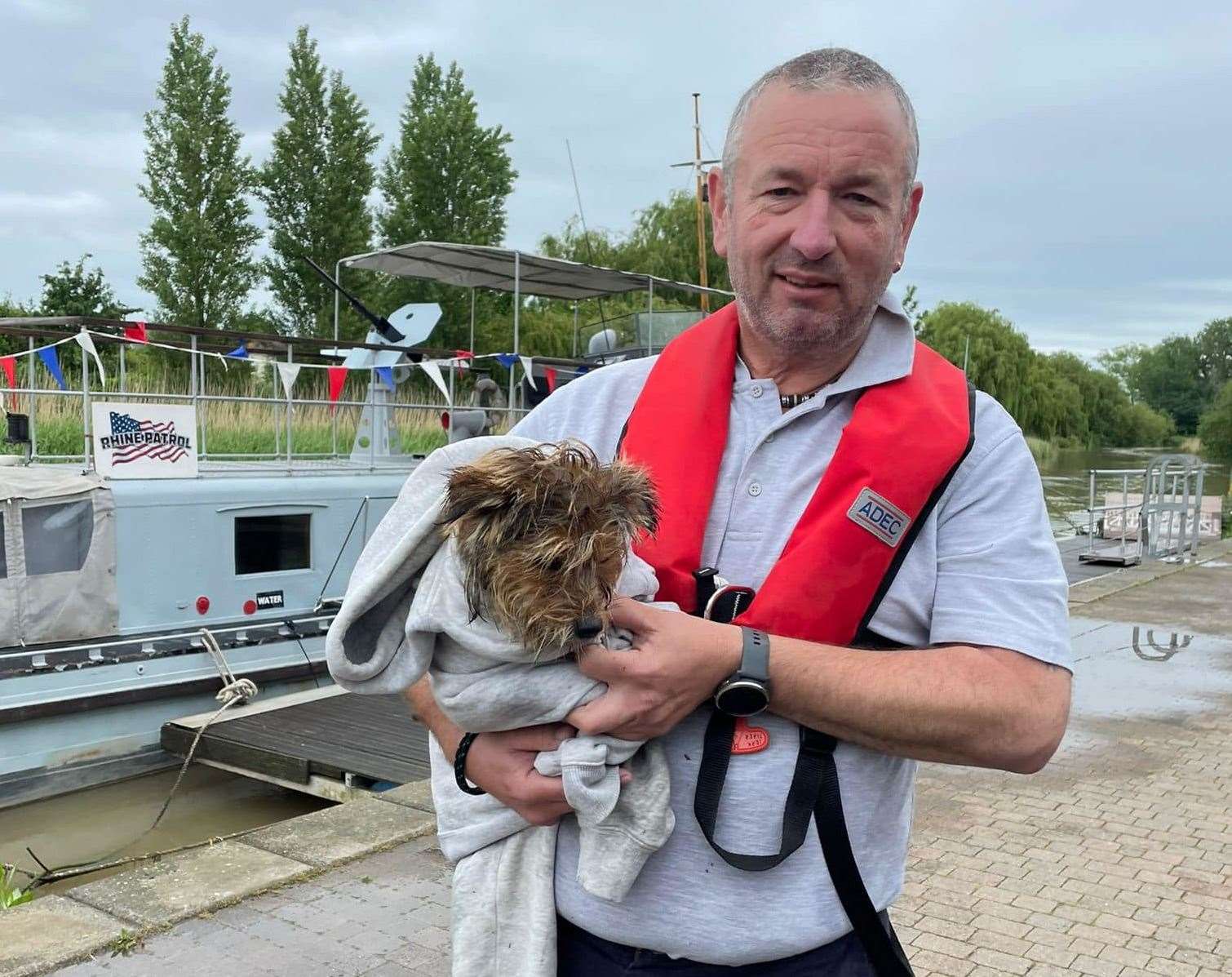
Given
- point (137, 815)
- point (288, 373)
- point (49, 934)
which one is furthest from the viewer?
point (288, 373)

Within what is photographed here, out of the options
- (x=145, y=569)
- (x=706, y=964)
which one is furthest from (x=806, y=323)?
(x=145, y=569)

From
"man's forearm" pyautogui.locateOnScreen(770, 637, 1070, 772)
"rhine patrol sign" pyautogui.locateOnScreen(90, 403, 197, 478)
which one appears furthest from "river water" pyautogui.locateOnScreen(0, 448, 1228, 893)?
"man's forearm" pyautogui.locateOnScreen(770, 637, 1070, 772)

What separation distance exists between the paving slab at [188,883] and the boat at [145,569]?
5026 millimetres

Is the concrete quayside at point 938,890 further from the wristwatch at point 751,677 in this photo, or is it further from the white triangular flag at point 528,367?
the white triangular flag at point 528,367

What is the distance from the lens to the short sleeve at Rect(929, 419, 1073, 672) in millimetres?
1705

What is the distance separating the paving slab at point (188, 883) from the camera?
483 cm

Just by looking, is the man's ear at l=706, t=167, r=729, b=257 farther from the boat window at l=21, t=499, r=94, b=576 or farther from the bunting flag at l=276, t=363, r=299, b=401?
the bunting flag at l=276, t=363, r=299, b=401

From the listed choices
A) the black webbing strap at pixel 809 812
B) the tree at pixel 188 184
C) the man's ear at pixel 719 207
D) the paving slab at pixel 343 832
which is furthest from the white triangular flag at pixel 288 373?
the tree at pixel 188 184

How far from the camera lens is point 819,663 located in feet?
5.36

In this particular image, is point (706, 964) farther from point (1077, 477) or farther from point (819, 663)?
point (1077, 477)

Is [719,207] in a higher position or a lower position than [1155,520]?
higher

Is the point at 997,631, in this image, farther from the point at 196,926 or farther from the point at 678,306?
the point at 678,306

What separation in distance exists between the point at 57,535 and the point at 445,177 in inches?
1080

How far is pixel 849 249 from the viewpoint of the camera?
178 cm
